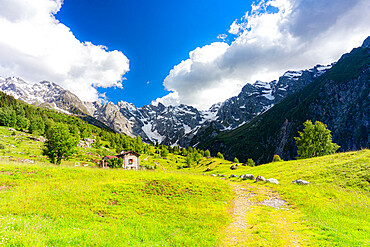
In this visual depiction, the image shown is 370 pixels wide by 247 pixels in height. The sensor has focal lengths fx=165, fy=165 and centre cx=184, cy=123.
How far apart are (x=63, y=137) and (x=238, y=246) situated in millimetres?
55460

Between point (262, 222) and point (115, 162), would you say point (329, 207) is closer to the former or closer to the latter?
point (262, 222)

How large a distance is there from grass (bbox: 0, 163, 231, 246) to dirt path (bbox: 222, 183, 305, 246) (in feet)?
4.30

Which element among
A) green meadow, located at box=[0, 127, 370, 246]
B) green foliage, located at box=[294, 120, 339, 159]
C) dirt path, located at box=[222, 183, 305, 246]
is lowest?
dirt path, located at box=[222, 183, 305, 246]

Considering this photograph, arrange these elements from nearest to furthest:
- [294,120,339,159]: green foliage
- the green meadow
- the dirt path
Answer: the green meadow, the dirt path, [294,120,339,159]: green foliage

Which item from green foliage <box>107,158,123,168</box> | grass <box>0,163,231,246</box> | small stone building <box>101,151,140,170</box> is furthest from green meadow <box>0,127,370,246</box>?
small stone building <box>101,151,140,170</box>

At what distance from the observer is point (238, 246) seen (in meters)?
11.7

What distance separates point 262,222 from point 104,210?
15.2 meters

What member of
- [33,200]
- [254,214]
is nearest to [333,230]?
[254,214]

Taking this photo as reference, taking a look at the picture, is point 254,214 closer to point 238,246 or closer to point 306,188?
point 238,246

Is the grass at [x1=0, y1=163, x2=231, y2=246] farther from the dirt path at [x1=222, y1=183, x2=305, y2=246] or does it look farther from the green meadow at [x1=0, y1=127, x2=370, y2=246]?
the dirt path at [x1=222, y1=183, x2=305, y2=246]

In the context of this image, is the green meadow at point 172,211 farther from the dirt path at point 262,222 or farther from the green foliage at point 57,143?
the green foliage at point 57,143

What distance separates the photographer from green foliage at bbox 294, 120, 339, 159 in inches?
2377

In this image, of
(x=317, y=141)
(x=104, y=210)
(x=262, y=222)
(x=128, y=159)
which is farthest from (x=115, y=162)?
(x=317, y=141)

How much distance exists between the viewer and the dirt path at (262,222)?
12258 millimetres
